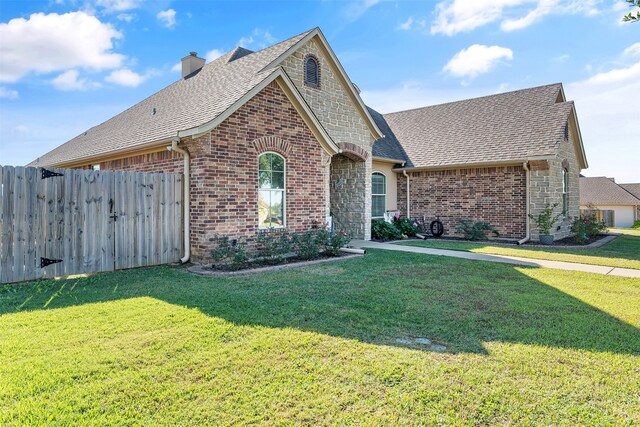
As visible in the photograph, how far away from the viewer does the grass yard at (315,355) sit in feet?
10.2

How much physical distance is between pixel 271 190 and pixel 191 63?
35.8 feet

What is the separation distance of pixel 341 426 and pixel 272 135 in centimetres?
840

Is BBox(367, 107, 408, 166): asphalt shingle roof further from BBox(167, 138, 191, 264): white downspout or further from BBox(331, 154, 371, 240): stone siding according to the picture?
BBox(167, 138, 191, 264): white downspout

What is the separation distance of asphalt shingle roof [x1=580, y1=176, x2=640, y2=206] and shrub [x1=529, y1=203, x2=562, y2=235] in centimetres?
3593

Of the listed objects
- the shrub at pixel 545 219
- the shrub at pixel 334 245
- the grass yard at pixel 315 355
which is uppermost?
the shrub at pixel 545 219

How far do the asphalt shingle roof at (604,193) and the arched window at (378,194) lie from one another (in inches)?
1476

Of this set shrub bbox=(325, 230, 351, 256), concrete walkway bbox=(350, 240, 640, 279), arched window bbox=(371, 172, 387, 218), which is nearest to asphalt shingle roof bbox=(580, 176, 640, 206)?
arched window bbox=(371, 172, 387, 218)

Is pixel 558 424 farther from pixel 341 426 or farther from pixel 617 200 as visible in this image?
pixel 617 200

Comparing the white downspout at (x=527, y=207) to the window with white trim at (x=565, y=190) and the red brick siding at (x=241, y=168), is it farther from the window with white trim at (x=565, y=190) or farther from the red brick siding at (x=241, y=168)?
the red brick siding at (x=241, y=168)

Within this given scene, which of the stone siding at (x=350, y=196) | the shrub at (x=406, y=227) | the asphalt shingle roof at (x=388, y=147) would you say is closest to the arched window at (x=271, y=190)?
the stone siding at (x=350, y=196)

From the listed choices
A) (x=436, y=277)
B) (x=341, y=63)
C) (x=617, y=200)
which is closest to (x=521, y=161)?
(x=341, y=63)

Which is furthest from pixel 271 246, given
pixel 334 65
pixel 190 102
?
pixel 334 65

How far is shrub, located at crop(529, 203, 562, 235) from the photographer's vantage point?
48.5 feet

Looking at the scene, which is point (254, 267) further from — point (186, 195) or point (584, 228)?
point (584, 228)
